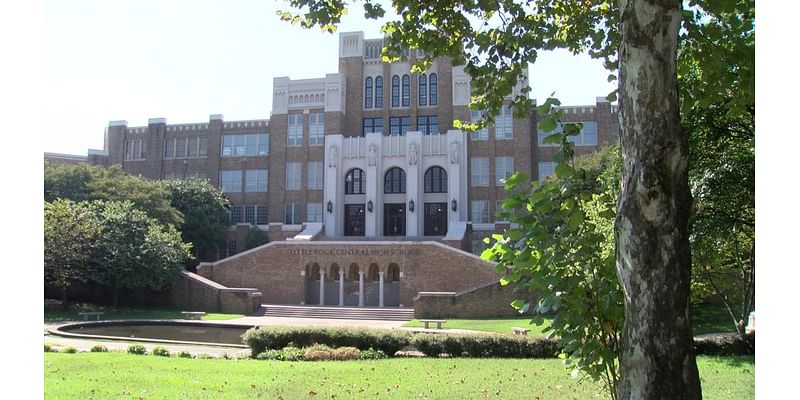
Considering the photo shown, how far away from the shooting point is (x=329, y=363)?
13617 millimetres

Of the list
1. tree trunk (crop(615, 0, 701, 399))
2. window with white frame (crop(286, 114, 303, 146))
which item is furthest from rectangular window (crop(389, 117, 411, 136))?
tree trunk (crop(615, 0, 701, 399))

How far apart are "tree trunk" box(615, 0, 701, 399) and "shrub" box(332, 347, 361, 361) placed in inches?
455

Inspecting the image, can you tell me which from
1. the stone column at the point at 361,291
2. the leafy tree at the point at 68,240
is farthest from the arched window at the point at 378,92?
the leafy tree at the point at 68,240

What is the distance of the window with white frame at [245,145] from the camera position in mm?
Result: 50156

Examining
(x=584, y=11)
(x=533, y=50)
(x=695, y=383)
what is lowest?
(x=695, y=383)

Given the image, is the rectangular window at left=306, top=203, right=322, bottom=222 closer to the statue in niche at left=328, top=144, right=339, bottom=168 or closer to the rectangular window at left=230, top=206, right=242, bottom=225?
the statue in niche at left=328, top=144, right=339, bottom=168

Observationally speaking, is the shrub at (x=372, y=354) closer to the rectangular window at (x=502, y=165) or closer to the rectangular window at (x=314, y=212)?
the rectangular window at (x=502, y=165)

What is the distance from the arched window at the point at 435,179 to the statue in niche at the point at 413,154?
154cm

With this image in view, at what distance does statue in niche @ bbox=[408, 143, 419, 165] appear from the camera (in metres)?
44.9

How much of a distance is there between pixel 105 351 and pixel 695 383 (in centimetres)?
1548

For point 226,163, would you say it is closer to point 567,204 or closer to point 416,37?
point 416,37

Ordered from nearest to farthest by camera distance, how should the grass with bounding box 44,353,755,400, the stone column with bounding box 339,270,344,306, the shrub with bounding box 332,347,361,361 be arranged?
the grass with bounding box 44,353,755,400, the shrub with bounding box 332,347,361,361, the stone column with bounding box 339,270,344,306

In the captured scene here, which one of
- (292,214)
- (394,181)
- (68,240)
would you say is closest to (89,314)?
(68,240)

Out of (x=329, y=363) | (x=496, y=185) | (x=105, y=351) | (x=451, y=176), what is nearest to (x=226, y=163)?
(x=451, y=176)
